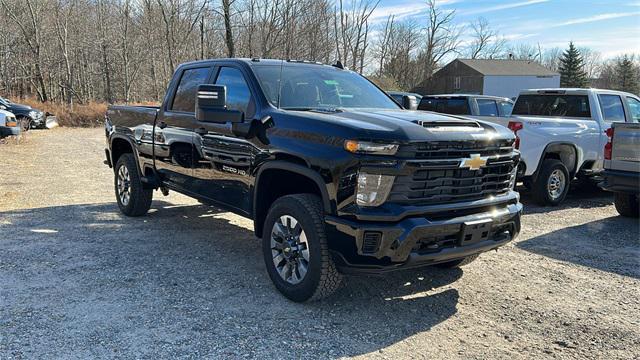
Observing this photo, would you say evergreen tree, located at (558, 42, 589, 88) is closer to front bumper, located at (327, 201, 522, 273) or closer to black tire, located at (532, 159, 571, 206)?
black tire, located at (532, 159, 571, 206)

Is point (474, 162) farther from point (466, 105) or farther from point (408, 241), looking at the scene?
point (466, 105)

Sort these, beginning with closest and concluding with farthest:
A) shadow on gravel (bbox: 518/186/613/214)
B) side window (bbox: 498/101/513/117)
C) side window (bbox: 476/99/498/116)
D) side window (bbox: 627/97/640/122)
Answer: shadow on gravel (bbox: 518/186/613/214) → side window (bbox: 627/97/640/122) → side window (bbox: 476/99/498/116) → side window (bbox: 498/101/513/117)

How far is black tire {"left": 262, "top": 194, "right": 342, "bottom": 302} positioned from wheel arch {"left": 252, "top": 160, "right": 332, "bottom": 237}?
0.40 feet

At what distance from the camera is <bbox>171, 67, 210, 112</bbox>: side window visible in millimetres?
5633

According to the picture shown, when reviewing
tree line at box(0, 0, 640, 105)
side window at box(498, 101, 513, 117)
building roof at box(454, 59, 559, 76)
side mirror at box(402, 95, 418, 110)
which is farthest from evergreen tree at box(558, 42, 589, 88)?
side mirror at box(402, 95, 418, 110)

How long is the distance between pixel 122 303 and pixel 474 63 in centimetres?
6753

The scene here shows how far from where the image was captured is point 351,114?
167 inches

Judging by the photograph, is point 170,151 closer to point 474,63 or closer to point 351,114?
point 351,114

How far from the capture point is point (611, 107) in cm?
932

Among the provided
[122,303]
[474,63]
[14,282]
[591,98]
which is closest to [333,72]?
[122,303]

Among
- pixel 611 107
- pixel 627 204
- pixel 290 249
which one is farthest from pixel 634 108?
Answer: pixel 290 249

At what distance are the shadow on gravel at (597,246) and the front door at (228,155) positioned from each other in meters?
3.45

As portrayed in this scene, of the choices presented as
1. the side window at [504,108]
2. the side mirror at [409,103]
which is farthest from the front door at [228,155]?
the side window at [504,108]

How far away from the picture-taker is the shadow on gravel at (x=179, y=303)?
3.48 m
